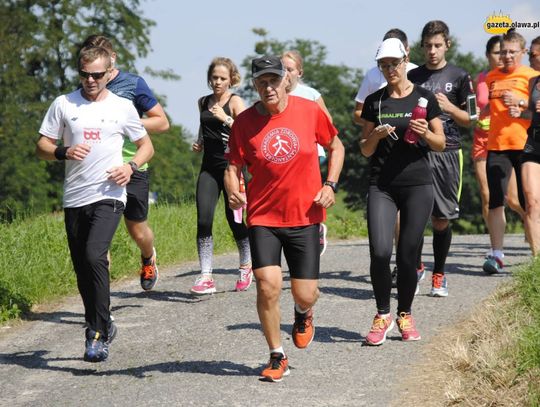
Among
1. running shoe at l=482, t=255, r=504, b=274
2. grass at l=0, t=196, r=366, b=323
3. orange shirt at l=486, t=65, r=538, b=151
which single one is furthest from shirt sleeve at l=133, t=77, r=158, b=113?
running shoe at l=482, t=255, r=504, b=274

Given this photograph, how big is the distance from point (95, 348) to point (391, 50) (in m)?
2.92

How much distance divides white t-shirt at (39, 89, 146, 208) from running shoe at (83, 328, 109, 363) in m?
0.92

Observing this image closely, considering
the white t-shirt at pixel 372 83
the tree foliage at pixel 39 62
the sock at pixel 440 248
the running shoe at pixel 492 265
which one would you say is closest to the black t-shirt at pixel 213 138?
the white t-shirt at pixel 372 83

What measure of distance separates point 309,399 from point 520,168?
5.31 meters

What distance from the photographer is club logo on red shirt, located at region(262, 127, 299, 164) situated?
656 cm

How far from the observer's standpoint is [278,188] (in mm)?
6617

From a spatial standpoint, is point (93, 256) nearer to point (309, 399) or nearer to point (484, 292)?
point (309, 399)

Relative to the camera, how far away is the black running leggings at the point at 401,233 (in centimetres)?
762

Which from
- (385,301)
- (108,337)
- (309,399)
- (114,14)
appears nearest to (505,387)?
(309,399)

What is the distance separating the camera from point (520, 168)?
10.7m

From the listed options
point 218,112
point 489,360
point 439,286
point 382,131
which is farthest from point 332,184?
point 439,286

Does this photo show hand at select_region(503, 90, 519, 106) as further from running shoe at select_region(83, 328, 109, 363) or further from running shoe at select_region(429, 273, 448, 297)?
running shoe at select_region(83, 328, 109, 363)

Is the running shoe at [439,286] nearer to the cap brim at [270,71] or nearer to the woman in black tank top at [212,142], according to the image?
the woman in black tank top at [212,142]

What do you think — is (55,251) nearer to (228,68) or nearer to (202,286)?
(202,286)
